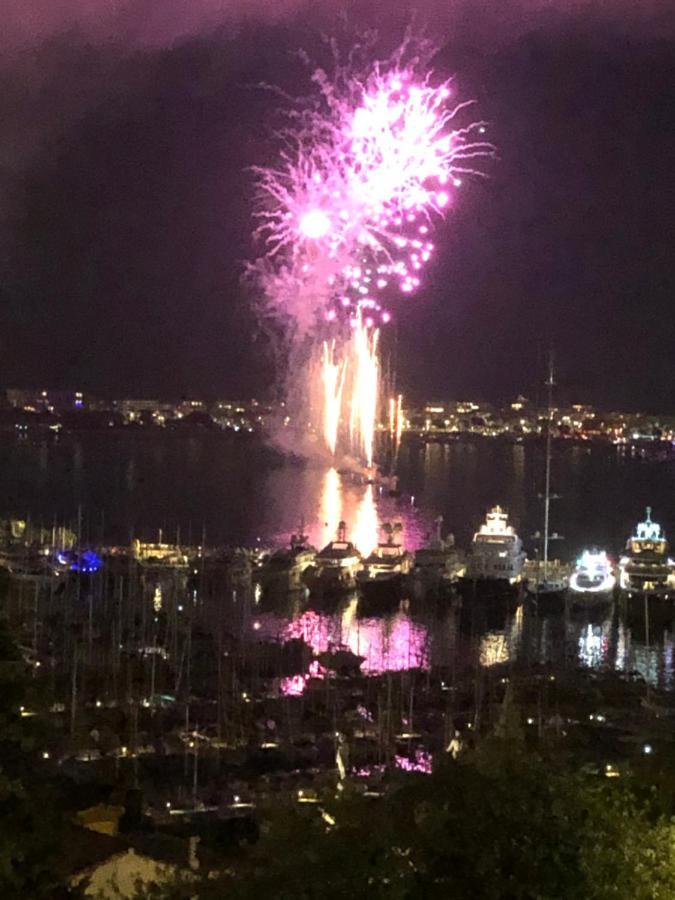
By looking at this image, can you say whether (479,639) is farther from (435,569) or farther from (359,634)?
(435,569)

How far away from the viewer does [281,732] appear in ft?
19.0

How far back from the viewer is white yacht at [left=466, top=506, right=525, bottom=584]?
39.8ft

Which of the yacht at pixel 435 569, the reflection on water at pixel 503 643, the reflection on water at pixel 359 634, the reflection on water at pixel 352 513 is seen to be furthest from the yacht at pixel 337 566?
the reflection on water at pixel 503 643

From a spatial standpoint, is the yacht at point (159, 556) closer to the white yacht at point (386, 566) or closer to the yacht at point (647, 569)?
the white yacht at point (386, 566)

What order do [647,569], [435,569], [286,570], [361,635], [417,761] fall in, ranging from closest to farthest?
[417,761] < [361,635] < [647,569] < [435,569] < [286,570]

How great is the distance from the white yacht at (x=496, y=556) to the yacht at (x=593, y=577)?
72 centimetres

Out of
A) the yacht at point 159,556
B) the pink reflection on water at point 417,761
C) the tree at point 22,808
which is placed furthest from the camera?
the yacht at point 159,556

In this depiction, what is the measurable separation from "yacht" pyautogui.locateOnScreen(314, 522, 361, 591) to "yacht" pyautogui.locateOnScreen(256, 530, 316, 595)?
0.48ft

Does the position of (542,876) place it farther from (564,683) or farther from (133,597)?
(133,597)

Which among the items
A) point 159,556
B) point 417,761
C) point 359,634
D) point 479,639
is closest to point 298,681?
point 417,761

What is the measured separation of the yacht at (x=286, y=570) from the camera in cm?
1197

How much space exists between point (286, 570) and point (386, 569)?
3.72ft

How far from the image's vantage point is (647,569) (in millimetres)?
11742

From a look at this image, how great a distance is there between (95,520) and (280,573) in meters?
6.42
